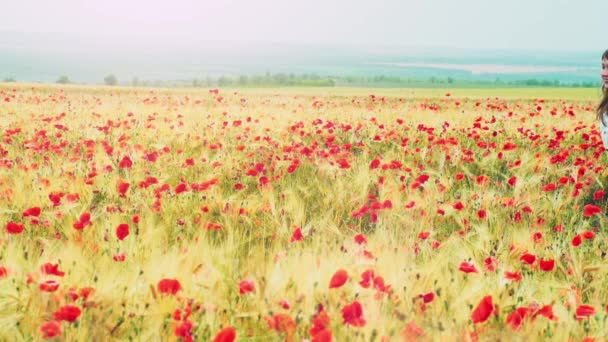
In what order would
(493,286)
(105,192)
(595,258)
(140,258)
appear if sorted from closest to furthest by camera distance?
(493,286), (140,258), (595,258), (105,192)

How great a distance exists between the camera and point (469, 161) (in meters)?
4.91

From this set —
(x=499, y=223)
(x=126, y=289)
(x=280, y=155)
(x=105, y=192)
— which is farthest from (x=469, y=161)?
(x=126, y=289)

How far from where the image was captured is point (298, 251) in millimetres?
2355

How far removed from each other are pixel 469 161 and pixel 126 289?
351 cm

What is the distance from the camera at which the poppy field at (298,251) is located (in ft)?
6.10

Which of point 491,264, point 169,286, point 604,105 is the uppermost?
point 604,105

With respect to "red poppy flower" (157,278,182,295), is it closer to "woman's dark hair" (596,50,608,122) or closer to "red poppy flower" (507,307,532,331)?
"red poppy flower" (507,307,532,331)

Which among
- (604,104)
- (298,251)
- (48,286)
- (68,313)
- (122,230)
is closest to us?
(68,313)

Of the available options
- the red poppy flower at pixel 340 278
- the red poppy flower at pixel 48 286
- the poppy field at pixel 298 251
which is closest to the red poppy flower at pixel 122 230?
the poppy field at pixel 298 251

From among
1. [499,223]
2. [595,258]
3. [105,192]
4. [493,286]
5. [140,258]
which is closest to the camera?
[493,286]

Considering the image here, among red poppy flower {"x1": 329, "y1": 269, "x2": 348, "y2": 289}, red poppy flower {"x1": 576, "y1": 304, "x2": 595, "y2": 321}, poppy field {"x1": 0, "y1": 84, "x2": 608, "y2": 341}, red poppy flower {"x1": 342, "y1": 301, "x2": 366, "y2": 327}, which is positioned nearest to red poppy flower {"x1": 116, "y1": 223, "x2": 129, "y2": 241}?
poppy field {"x1": 0, "y1": 84, "x2": 608, "y2": 341}

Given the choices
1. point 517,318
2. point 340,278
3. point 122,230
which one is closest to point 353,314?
point 340,278

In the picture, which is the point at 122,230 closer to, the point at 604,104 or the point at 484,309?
the point at 484,309

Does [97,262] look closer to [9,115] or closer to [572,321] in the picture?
[572,321]
